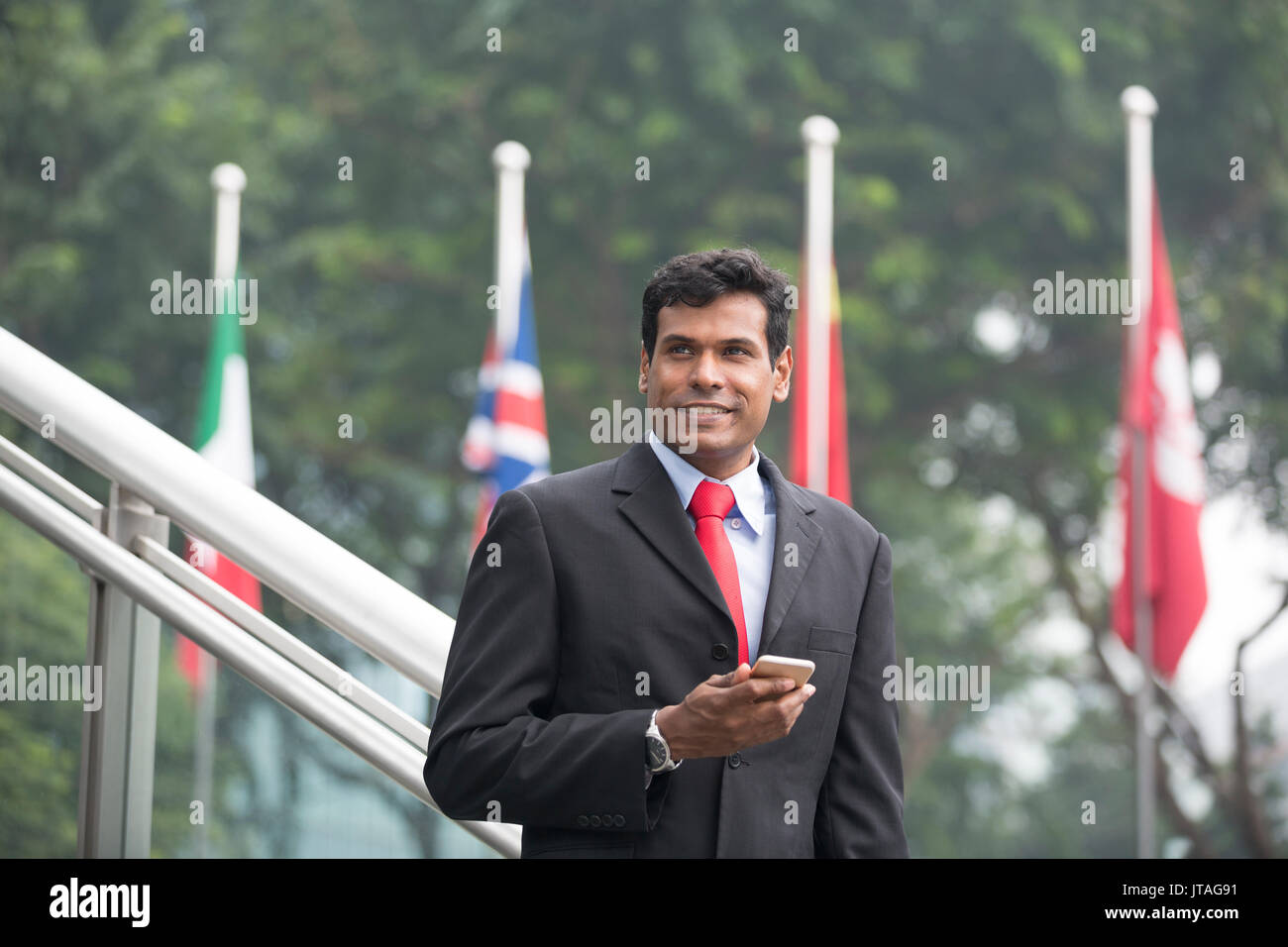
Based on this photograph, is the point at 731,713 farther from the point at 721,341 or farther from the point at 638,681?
the point at 721,341

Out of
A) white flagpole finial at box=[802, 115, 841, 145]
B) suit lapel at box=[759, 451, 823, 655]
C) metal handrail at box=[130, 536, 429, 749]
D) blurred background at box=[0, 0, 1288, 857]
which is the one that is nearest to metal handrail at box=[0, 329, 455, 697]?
metal handrail at box=[130, 536, 429, 749]

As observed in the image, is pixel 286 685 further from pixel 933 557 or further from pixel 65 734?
pixel 933 557

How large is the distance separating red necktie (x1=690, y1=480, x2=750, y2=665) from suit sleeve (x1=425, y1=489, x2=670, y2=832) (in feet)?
0.68

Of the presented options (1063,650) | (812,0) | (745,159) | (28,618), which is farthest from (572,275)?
(28,618)

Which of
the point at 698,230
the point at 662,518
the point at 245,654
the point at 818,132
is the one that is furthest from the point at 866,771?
the point at 698,230

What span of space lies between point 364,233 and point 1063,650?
27.9 ft

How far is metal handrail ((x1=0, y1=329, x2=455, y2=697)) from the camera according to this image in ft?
6.03

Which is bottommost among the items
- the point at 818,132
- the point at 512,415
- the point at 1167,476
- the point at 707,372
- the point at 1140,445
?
the point at 707,372

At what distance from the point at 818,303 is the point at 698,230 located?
20.3 ft

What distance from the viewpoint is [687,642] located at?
1.89 meters

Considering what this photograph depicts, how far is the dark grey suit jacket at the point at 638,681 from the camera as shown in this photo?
1.76 m

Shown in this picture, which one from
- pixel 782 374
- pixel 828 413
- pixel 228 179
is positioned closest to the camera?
pixel 782 374

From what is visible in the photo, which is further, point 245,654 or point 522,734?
point 245,654
